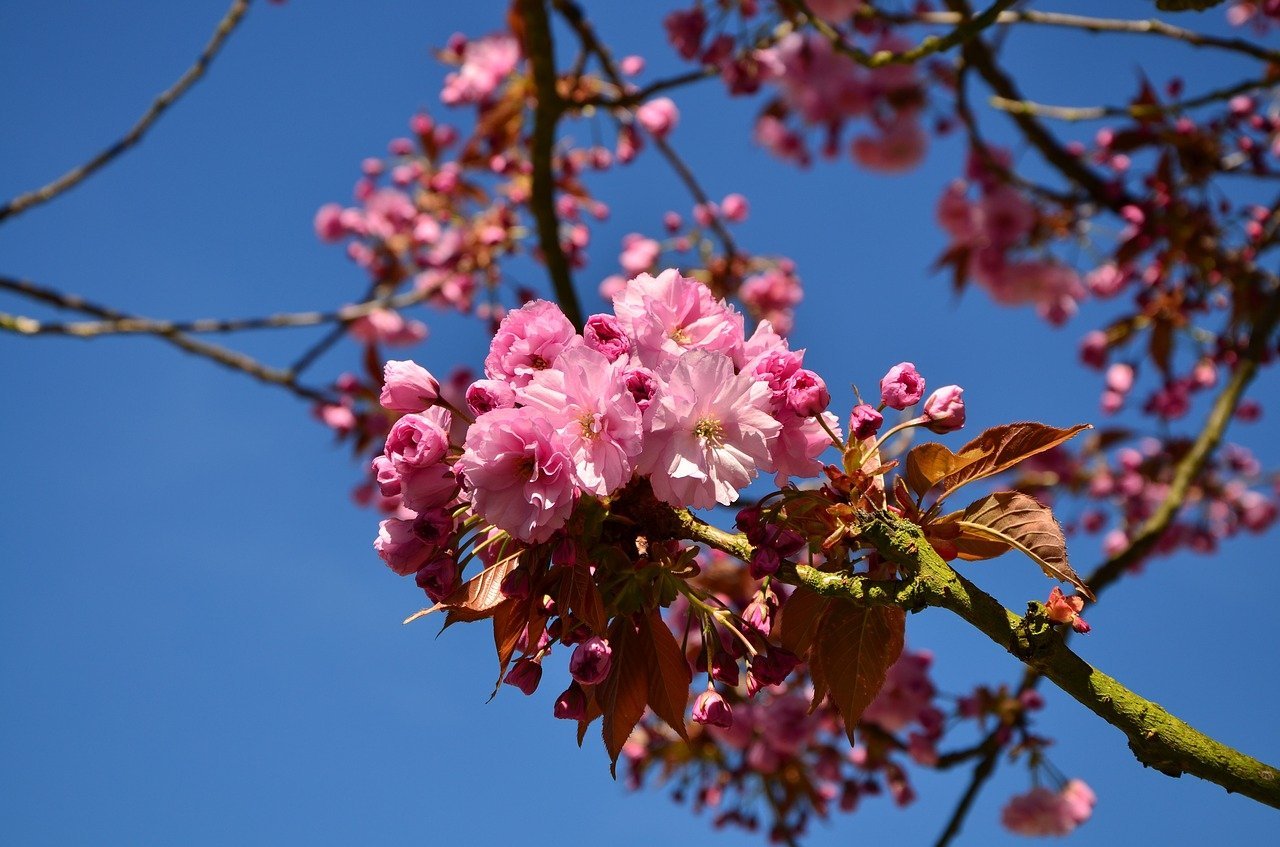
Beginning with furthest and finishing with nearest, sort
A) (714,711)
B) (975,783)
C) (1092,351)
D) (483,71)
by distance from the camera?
1. (1092,351)
2. (483,71)
3. (975,783)
4. (714,711)

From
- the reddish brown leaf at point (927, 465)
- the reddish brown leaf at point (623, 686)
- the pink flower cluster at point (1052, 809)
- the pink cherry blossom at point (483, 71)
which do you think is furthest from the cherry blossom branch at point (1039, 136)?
the reddish brown leaf at point (623, 686)

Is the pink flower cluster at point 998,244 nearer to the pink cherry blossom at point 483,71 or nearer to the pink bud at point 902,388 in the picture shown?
the pink cherry blossom at point 483,71

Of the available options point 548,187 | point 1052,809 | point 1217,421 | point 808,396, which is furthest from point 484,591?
point 1052,809

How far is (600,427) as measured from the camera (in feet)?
3.52

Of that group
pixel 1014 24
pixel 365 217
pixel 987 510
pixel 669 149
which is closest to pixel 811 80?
pixel 669 149

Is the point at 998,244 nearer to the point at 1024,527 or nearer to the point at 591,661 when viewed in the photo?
the point at 1024,527

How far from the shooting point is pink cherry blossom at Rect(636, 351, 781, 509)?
1083mm

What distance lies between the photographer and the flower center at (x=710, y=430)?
1.09 meters

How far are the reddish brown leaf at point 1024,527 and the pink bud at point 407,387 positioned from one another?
67 centimetres

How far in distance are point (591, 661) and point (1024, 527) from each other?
53 centimetres

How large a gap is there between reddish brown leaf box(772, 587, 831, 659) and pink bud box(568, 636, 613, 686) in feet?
0.71

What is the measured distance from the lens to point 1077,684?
1.03 metres

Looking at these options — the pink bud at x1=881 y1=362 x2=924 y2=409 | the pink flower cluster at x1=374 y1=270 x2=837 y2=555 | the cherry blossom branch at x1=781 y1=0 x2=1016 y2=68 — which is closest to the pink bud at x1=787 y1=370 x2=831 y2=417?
the pink flower cluster at x1=374 y1=270 x2=837 y2=555

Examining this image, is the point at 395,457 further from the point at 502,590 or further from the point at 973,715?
the point at 973,715
